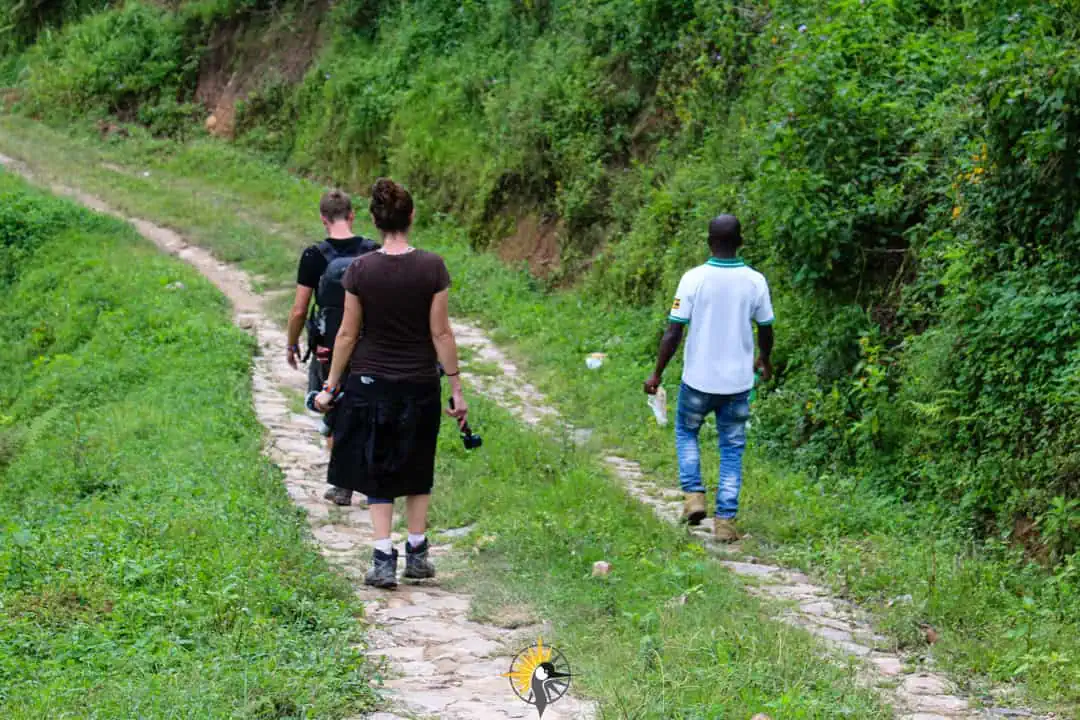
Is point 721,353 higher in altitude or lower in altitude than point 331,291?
lower

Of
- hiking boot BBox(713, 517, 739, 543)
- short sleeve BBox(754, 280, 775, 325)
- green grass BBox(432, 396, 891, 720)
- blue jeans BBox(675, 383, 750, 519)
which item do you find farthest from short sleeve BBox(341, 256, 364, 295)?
hiking boot BBox(713, 517, 739, 543)

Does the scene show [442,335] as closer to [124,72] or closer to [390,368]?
[390,368]

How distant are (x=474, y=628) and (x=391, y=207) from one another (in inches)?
82.5

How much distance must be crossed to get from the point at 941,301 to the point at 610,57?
9013 millimetres

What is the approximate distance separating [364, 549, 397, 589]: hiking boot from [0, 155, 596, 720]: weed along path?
45 millimetres

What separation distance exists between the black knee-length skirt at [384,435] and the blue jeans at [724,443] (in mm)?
1864

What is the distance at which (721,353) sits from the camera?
7.73 m

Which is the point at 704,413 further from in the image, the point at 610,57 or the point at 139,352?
the point at 610,57

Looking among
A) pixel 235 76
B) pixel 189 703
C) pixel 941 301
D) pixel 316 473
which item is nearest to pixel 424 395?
pixel 189 703

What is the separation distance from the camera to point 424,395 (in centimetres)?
662

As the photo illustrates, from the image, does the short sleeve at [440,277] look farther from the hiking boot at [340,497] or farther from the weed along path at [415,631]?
the hiking boot at [340,497]

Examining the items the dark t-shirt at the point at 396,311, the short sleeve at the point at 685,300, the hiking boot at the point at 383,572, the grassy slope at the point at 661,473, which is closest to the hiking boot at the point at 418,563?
the hiking boot at the point at 383,572

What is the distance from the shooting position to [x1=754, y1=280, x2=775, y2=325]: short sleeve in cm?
774

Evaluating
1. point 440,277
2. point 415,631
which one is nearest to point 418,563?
point 415,631
